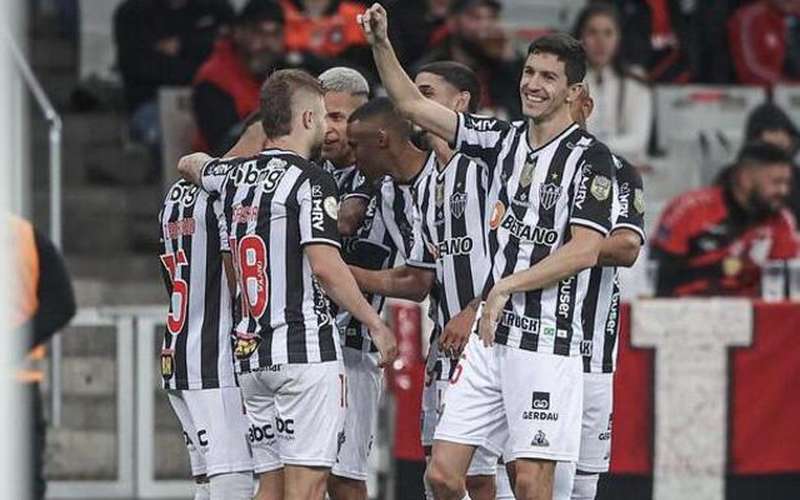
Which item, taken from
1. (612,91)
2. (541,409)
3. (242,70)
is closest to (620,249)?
(541,409)

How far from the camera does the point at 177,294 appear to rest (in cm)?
905

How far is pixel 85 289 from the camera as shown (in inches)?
568

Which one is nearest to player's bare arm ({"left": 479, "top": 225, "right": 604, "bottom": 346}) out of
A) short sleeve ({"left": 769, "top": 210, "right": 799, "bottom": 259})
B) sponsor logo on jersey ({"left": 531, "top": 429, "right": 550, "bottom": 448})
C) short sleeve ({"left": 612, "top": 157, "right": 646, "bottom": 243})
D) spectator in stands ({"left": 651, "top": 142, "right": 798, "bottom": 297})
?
short sleeve ({"left": 612, "top": 157, "right": 646, "bottom": 243})

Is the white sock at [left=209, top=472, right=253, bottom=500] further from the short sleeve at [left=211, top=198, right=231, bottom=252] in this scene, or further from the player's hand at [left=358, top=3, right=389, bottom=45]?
the player's hand at [left=358, top=3, right=389, bottom=45]

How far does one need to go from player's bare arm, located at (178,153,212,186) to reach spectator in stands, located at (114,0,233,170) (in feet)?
20.6

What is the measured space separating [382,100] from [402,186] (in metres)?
0.37

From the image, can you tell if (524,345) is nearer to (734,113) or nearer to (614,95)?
(614,95)

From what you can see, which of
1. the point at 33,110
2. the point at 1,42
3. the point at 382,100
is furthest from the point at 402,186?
the point at 33,110

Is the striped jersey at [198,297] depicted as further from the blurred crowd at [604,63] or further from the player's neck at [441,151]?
the blurred crowd at [604,63]

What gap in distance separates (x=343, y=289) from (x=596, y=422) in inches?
49.2

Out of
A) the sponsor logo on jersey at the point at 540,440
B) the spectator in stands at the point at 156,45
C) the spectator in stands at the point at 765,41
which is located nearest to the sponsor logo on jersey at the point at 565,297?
the sponsor logo on jersey at the point at 540,440

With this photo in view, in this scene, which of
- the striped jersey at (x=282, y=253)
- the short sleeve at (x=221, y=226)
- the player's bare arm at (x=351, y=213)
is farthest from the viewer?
the player's bare arm at (x=351, y=213)

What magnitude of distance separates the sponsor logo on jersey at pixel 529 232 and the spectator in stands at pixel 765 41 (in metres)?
8.17

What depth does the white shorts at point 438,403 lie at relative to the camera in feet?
30.4
